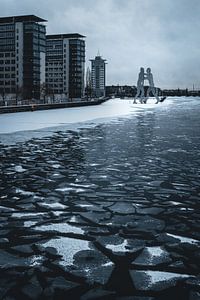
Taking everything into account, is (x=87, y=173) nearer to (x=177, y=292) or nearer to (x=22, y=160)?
(x=22, y=160)

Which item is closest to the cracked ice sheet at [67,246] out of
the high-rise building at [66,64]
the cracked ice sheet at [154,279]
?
the cracked ice sheet at [154,279]

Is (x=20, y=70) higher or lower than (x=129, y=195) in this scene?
higher

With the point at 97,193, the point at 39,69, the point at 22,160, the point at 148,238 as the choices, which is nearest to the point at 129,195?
the point at 97,193

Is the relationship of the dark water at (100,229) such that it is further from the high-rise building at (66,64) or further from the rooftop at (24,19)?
the high-rise building at (66,64)

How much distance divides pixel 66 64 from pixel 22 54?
33881 millimetres

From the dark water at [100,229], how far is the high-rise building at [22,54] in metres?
109

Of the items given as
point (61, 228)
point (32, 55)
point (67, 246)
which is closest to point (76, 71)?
point (32, 55)

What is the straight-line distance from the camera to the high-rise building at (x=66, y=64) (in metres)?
152

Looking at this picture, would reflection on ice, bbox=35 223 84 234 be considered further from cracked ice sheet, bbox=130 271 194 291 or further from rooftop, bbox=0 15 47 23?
rooftop, bbox=0 15 47 23

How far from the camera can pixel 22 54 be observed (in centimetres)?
12300

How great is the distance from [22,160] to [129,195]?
6.42 metres

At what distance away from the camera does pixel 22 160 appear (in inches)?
583

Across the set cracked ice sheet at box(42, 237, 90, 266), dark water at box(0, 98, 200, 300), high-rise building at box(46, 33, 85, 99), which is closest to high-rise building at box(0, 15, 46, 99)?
high-rise building at box(46, 33, 85, 99)

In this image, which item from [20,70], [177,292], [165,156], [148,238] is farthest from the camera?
[20,70]
